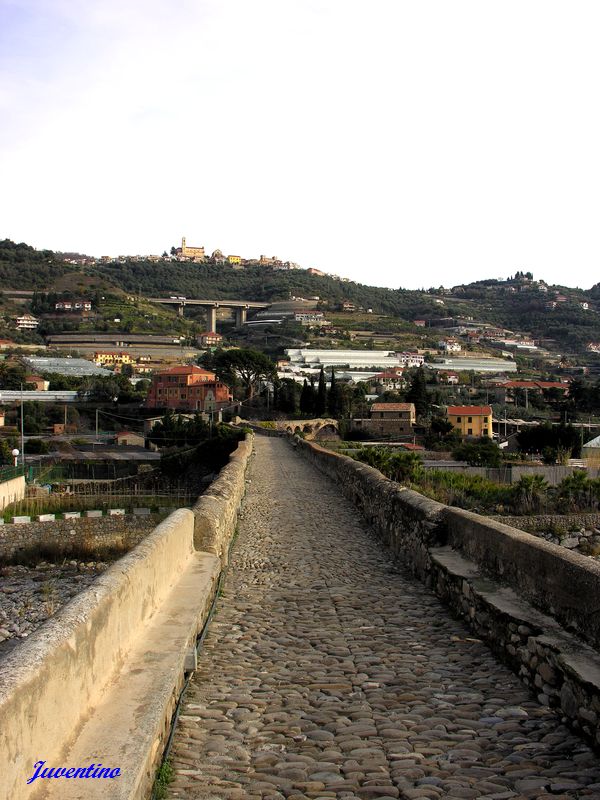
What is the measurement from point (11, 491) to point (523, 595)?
76.5ft

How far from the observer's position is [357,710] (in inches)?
162

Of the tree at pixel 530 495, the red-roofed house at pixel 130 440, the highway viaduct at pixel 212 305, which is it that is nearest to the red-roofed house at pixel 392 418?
the red-roofed house at pixel 130 440

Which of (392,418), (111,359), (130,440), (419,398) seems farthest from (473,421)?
(111,359)

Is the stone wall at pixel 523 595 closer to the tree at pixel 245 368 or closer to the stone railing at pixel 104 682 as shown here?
the stone railing at pixel 104 682

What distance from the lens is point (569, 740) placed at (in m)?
3.56

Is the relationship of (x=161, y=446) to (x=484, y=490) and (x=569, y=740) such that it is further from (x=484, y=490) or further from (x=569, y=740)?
(x=569, y=740)

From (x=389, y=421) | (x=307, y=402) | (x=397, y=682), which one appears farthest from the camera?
(x=307, y=402)

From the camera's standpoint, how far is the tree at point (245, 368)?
79.3m

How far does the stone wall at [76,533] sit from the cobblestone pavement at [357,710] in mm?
13254

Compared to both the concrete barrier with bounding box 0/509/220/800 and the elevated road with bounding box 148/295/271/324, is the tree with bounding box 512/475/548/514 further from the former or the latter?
the elevated road with bounding box 148/295/271/324

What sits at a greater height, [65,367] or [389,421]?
[65,367]

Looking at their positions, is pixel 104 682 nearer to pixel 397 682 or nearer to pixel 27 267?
pixel 397 682

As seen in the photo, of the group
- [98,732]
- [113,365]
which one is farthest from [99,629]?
[113,365]

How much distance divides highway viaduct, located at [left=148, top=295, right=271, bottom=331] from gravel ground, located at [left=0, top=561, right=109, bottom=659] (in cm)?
15371
